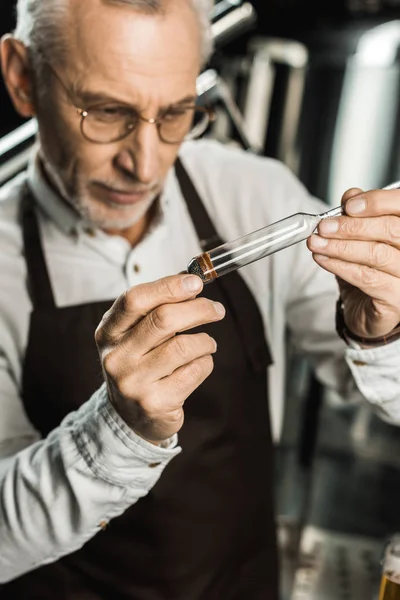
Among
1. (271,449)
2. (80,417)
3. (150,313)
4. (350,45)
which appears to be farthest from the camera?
(350,45)

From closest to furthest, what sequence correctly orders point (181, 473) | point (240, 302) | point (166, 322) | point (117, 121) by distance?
point (166, 322) < point (117, 121) < point (181, 473) < point (240, 302)

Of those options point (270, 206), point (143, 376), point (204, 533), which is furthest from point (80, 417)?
point (270, 206)

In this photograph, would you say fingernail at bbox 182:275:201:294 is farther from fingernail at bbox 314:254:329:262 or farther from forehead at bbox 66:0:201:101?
forehead at bbox 66:0:201:101

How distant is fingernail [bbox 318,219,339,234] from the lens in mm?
1035

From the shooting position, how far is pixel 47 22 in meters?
1.38

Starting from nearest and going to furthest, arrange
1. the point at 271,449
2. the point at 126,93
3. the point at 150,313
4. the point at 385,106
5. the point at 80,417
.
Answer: the point at 150,313 < the point at 80,417 < the point at 126,93 < the point at 271,449 < the point at 385,106

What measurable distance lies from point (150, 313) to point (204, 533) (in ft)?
2.54

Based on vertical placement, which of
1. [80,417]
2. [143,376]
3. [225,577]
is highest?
[143,376]

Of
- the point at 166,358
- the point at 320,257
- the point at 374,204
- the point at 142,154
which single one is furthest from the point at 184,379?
the point at 142,154

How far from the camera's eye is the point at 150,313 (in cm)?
97

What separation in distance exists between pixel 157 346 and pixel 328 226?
12.0 inches

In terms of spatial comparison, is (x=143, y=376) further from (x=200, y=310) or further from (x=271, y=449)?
(x=271, y=449)

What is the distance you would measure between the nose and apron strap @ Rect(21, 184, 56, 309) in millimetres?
270

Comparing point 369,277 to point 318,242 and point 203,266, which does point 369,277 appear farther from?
point 203,266
